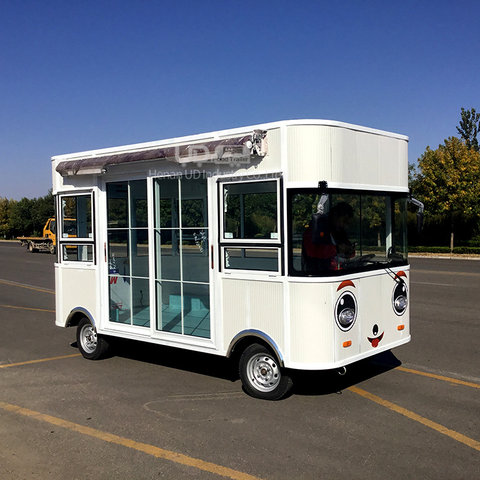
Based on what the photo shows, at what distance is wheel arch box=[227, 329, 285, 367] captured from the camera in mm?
5843

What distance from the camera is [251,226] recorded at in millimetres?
6117

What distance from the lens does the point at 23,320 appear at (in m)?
11.9

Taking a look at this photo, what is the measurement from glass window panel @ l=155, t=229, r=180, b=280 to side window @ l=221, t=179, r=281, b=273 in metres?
0.93

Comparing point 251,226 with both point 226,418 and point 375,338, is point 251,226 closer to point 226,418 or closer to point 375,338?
point 375,338

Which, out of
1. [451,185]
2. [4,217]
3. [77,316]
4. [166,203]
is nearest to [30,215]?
[4,217]

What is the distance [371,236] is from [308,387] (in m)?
1.97

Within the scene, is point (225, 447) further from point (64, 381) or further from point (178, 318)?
point (64, 381)

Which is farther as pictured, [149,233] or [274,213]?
[149,233]

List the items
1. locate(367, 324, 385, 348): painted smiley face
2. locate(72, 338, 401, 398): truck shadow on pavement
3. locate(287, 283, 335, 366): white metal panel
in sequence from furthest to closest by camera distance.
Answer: locate(72, 338, 401, 398): truck shadow on pavement, locate(367, 324, 385, 348): painted smiley face, locate(287, 283, 335, 366): white metal panel

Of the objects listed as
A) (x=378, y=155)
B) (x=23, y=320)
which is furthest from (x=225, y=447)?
(x=23, y=320)

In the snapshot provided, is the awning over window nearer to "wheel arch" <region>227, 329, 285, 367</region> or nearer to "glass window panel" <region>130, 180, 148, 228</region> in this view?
"glass window panel" <region>130, 180, 148, 228</region>

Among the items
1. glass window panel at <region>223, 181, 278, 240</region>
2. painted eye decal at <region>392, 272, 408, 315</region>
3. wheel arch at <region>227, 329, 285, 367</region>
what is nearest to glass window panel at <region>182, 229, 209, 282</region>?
glass window panel at <region>223, 181, 278, 240</region>

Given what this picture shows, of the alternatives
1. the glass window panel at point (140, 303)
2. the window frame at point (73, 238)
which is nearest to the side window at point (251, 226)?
the glass window panel at point (140, 303)

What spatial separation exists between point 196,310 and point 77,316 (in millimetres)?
2459
